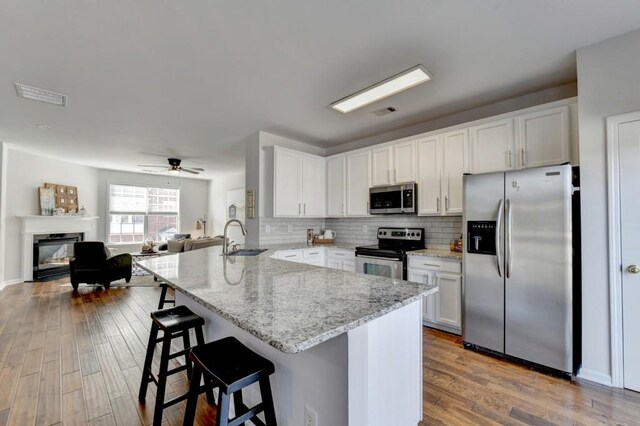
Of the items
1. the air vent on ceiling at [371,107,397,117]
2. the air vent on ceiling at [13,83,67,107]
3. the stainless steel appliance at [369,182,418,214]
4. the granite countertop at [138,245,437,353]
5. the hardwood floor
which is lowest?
the hardwood floor

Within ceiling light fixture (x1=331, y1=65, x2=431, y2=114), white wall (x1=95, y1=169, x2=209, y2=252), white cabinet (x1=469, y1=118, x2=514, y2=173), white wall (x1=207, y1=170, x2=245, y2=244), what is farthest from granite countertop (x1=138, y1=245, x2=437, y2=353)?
white wall (x1=95, y1=169, x2=209, y2=252)

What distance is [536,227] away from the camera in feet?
7.87

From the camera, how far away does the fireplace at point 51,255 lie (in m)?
5.80

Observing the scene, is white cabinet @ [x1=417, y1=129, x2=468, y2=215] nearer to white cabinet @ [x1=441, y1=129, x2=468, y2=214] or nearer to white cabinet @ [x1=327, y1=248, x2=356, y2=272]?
white cabinet @ [x1=441, y1=129, x2=468, y2=214]

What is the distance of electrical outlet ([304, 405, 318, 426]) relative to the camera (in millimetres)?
1230

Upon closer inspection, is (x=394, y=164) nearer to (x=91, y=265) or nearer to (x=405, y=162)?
Result: (x=405, y=162)

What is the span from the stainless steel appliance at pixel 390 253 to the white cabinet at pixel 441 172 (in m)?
0.43

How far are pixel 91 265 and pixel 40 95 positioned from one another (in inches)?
128

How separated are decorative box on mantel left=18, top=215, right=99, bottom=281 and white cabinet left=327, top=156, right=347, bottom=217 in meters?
5.85

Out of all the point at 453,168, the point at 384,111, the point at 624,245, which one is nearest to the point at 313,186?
the point at 384,111

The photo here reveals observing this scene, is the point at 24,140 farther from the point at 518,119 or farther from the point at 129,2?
the point at 518,119

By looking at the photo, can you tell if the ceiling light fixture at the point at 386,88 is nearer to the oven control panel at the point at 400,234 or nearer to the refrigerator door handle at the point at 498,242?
the refrigerator door handle at the point at 498,242

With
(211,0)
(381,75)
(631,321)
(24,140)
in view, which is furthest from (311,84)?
(24,140)

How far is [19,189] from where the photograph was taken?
556cm
